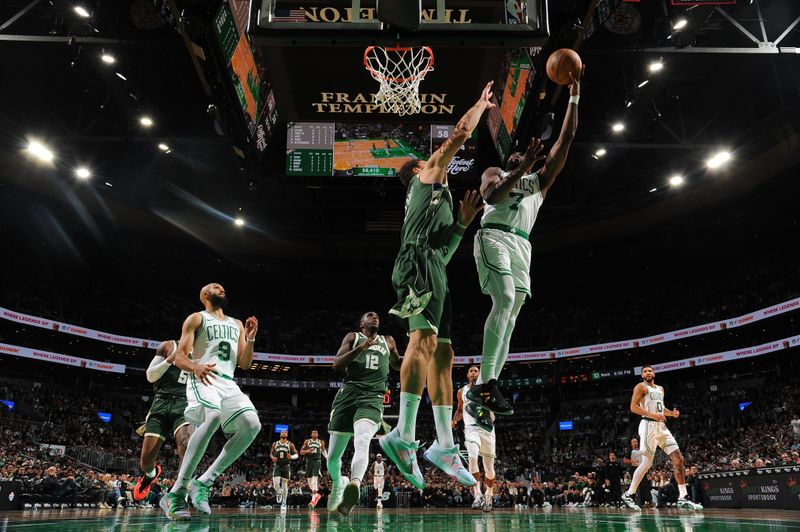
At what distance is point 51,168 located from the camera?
22109 millimetres

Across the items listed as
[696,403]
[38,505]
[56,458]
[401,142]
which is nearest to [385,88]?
[401,142]

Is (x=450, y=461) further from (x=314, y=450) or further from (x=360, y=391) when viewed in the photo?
(x=314, y=450)

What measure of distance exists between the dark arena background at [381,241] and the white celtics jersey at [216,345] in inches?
3.5

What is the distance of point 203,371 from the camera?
498 centimetres

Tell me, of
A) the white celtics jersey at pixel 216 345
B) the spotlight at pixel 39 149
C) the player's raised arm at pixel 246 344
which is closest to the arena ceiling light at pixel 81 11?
the spotlight at pixel 39 149

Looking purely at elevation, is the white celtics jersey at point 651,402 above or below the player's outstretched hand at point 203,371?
above

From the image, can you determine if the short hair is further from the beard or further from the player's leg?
the player's leg

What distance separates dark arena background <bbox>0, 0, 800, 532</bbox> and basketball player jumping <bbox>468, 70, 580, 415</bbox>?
690 millimetres

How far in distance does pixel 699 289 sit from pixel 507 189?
29.4 meters

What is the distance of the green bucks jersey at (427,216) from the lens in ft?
14.9

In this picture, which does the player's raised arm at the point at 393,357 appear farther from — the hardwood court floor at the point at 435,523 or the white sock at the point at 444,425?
the white sock at the point at 444,425

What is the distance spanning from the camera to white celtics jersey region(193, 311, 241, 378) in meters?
5.48

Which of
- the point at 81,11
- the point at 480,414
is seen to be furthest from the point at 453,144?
the point at 81,11

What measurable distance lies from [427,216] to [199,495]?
10.6 ft
